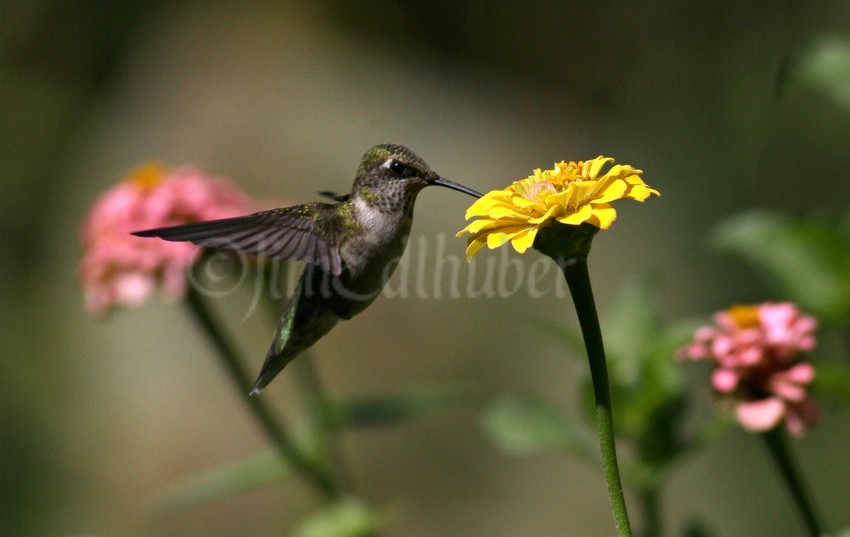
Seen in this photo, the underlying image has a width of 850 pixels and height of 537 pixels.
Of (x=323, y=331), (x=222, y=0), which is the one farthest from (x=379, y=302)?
(x=323, y=331)

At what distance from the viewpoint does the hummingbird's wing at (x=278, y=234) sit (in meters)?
1.05

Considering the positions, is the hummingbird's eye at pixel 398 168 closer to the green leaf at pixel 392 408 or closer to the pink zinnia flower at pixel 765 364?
the pink zinnia flower at pixel 765 364

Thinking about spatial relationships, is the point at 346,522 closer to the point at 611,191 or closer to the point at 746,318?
the point at 746,318

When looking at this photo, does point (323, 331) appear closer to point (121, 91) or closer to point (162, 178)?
point (162, 178)

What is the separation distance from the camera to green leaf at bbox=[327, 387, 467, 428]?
6.19 ft

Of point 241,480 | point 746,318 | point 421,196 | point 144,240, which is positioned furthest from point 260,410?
point 421,196

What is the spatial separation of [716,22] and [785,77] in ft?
9.24

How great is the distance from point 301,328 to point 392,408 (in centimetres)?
68

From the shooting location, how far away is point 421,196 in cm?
371

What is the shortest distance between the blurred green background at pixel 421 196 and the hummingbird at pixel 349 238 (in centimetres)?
176

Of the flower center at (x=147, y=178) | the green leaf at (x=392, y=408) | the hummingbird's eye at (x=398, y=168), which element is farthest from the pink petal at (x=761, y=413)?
the flower center at (x=147, y=178)

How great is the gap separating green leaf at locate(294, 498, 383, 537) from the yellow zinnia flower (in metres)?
0.88

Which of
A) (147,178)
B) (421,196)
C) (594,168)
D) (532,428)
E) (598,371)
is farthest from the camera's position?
(421,196)

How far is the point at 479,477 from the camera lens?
342 centimetres
